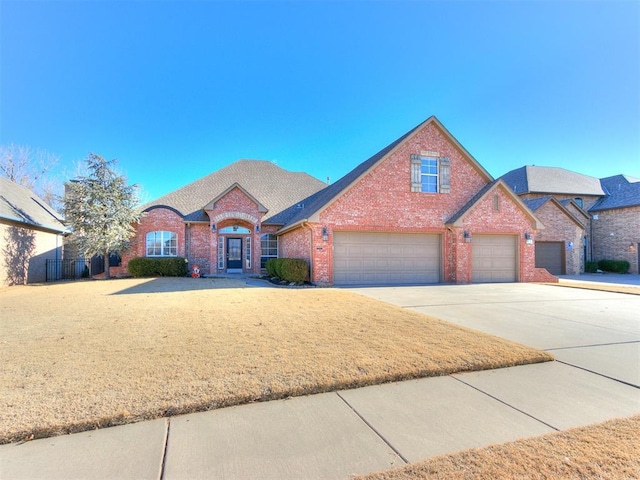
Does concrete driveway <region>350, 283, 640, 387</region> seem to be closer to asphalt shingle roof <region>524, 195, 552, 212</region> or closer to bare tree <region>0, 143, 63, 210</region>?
asphalt shingle roof <region>524, 195, 552, 212</region>

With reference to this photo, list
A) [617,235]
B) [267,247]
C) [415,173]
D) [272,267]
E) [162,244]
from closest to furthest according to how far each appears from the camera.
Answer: [415,173] < [272,267] < [162,244] < [267,247] < [617,235]

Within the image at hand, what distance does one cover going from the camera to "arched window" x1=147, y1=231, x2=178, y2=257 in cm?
1862

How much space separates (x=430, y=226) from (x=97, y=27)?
590 inches

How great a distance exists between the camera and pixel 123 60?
12719 mm

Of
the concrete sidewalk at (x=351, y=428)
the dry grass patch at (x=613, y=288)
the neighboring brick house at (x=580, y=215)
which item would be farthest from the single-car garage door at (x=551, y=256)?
the concrete sidewalk at (x=351, y=428)

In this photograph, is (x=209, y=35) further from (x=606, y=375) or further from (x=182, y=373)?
(x=606, y=375)

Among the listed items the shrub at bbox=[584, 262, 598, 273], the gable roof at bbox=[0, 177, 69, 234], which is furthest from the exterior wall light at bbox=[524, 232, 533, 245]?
the gable roof at bbox=[0, 177, 69, 234]

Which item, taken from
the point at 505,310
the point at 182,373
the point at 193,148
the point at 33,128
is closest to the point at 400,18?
the point at 505,310

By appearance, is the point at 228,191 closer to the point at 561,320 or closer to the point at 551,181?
the point at 561,320

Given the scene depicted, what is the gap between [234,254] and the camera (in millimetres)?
19547

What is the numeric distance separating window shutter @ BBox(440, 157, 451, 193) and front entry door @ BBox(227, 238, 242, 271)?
38.9ft

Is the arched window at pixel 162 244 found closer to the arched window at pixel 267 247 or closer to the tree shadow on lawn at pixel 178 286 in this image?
the tree shadow on lawn at pixel 178 286

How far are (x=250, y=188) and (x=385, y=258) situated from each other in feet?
38.6

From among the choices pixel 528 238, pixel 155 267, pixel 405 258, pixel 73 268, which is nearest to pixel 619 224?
pixel 528 238
